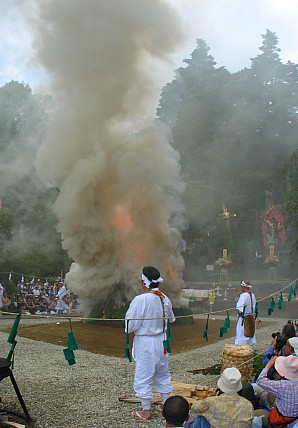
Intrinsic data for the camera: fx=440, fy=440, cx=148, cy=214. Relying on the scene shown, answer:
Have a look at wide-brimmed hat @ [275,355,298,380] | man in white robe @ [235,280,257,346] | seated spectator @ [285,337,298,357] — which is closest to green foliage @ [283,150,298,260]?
man in white robe @ [235,280,257,346]

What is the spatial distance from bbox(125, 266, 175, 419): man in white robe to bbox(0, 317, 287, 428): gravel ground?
35 centimetres

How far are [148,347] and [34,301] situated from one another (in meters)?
14.9

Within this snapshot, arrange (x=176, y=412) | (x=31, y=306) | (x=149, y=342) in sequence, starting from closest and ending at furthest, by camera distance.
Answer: (x=176, y=412), (x=149, y=342), (x=31, y=306)

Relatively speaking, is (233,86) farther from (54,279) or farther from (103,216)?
(103,216)

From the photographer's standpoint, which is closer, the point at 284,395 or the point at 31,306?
Answer: the point at 284,395

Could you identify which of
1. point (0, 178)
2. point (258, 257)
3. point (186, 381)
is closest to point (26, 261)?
point (0, 178)

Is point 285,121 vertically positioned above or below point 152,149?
above

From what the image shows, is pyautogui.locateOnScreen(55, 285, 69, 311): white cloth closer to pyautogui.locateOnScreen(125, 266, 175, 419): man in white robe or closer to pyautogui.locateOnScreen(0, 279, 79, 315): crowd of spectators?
pyautogui.locateOnScreen(0, 279, 79, 315): crowd of spectators

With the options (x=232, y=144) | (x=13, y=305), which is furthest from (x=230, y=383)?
(x=232, y=144)

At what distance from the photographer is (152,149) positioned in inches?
682

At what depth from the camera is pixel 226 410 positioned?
390 centimetres

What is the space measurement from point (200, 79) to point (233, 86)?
13.5ft

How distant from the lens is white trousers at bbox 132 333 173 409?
5.75 metres

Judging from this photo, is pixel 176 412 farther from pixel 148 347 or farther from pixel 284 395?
→ pixel 148 347
